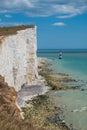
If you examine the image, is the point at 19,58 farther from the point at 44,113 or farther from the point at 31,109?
the point at 44,113

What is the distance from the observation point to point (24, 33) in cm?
3400

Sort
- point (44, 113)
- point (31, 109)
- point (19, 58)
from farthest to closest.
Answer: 1. point (19, 58)
2. point (31, 109)
3. point (44, 113)

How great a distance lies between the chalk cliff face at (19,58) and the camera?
23.8 m

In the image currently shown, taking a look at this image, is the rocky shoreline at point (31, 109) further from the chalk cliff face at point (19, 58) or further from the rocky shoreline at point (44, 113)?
the chalk cliff face at point (19, 58)

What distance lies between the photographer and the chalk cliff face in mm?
23844

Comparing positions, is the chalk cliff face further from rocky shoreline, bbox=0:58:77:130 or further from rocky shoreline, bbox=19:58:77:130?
rocky shoreline, bbox=19:58:77:130

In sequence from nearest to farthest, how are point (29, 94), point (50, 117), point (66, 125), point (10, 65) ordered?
1. point (66, 125)
2. point (50, 117)
3. point (10, 65)
4. point (29, 94)

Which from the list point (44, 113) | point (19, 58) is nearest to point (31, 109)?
point (44, 113)

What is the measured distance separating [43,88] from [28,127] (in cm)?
2426

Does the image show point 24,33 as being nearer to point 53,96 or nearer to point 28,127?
point 53,96

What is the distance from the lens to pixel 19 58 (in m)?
30.8

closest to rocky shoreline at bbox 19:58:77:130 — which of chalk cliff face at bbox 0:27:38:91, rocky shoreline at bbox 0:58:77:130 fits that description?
rocky shoreline at bbox 0:58:77:130

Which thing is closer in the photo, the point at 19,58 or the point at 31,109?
the point at 31,109

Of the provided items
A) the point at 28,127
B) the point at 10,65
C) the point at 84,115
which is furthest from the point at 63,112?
the point at 28,127
